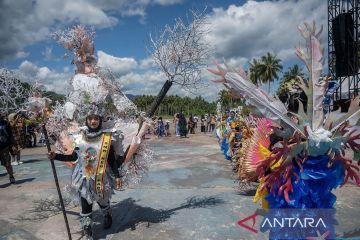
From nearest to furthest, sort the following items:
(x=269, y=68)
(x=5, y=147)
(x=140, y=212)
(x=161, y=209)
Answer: (x=140, y=212) < (x=161, y=209) < (x=5, y=147) < (x=269, y=68)

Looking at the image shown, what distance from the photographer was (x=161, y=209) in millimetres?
5121

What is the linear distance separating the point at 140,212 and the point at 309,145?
2.99 metres

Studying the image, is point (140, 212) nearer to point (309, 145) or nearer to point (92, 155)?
point (92, 155)

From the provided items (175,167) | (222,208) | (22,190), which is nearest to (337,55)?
(175,167)

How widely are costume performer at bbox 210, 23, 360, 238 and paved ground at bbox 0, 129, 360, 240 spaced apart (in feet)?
4.26

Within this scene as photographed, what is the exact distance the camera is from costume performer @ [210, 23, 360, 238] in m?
2.78

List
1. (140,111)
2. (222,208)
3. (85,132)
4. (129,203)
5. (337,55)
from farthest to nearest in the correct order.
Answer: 1. (337,55)
2. (129,203)
3. (222,208)
4. (140,111)
5. (85,132)

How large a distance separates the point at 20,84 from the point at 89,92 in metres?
0.83

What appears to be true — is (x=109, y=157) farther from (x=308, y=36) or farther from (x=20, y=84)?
(x=308, y=36)

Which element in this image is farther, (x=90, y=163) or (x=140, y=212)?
(x=140, y=212)

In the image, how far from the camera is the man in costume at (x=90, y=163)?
3.95 m

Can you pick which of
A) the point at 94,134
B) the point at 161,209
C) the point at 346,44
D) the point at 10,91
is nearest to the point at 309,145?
the point at 94,134

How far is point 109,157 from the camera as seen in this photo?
414cm

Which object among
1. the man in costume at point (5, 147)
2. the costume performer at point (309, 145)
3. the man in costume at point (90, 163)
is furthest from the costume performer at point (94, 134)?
the man in costume at point (5, 147)
